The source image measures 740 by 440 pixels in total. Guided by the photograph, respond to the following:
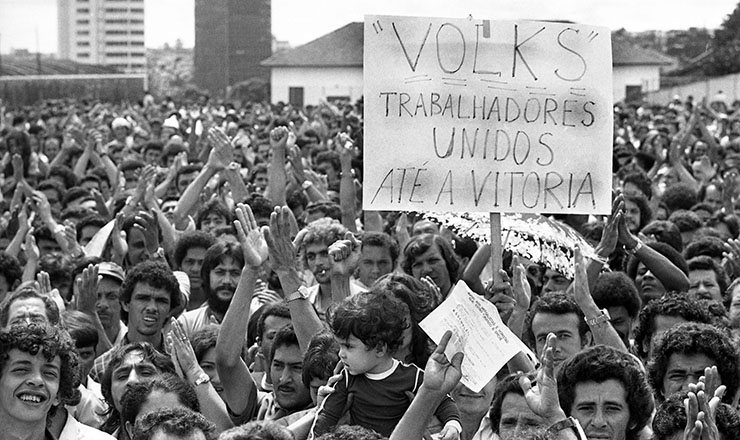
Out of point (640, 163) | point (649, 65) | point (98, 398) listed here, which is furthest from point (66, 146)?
point (649, 65)

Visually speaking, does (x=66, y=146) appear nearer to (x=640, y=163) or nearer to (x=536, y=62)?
(x=640, y=163)

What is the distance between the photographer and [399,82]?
20.6ft

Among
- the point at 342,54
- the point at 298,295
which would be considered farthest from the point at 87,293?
the point at 342,54

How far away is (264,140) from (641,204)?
32.1 ft

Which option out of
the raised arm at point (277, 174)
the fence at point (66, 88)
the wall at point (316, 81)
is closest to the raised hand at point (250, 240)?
the raised arm at point (277, 174)

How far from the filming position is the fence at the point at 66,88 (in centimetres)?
5547

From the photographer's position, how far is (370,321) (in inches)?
204

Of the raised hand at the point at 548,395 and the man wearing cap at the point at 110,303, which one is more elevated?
the raised hand at the point at 548,395

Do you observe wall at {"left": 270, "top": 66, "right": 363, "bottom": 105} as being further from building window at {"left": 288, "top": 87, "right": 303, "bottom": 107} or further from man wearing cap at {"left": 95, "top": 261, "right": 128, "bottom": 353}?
man wearing cap at {"left": 95, "top": 261, "right": 128, "bottom": 353}

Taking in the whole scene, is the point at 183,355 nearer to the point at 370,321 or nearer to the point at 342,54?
the point at 370,321

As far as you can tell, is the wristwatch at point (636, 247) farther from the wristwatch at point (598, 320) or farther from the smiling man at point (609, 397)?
the smiling man at point (609, 397)

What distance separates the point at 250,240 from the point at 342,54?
65442 millimetres

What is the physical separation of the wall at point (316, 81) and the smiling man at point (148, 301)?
5789 centimetres

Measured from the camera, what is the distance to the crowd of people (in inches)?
204
